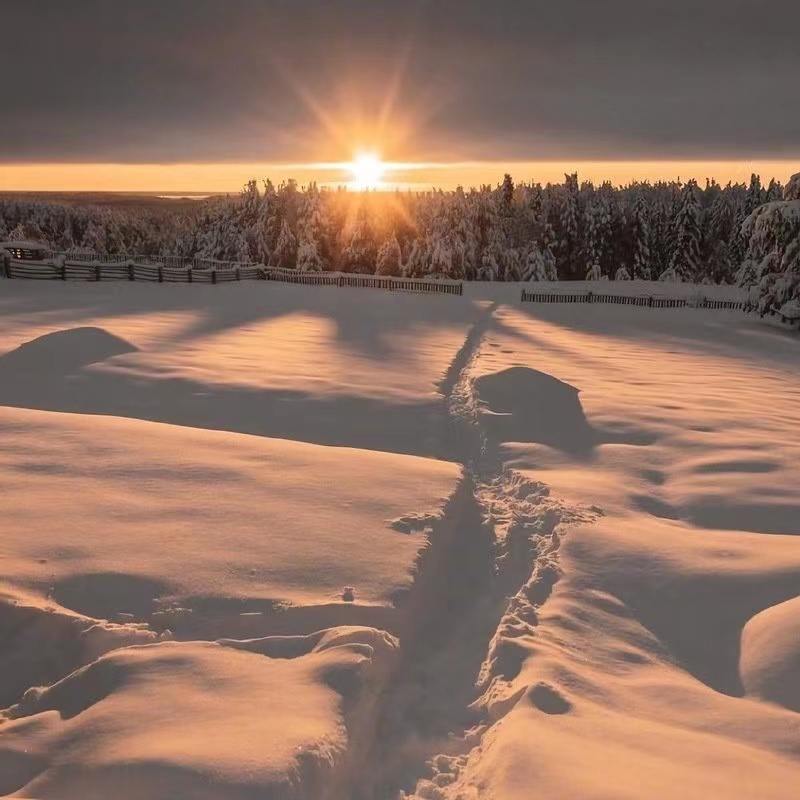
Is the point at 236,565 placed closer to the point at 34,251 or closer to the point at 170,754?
the point at 170,754

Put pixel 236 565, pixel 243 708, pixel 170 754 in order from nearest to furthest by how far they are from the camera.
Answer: pixel 170 754 < pixel 243 708 < pixel 236 565

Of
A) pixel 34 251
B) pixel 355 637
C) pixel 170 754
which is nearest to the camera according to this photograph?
pixel 170 754

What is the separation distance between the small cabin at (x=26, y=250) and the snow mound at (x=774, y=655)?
35898 mm

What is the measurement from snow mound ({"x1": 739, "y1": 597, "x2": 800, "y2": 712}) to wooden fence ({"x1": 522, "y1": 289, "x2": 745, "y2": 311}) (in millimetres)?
33369

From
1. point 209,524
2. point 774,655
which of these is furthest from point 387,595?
point 774,655

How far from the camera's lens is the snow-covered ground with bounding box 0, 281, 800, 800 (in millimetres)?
3777

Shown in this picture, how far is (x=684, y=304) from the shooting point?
3822 centimetres

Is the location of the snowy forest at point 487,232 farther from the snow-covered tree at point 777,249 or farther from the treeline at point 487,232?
the snow-covered tree at point 777,249

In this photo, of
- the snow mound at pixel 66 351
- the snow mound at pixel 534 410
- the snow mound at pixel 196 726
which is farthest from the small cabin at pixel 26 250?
the snow mound at pixel 196 726

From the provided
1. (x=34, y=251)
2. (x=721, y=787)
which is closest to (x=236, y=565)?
(x=721, y=787)

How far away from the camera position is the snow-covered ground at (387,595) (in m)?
3.78

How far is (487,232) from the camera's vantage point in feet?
244

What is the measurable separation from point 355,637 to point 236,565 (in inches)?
51.5

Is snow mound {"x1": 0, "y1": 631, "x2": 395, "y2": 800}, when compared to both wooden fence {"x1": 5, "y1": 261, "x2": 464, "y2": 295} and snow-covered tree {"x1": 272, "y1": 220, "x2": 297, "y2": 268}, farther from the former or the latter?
snow-covered tree {"x1": 272, "y1": 220, "x2": 297, "y2": 268}
